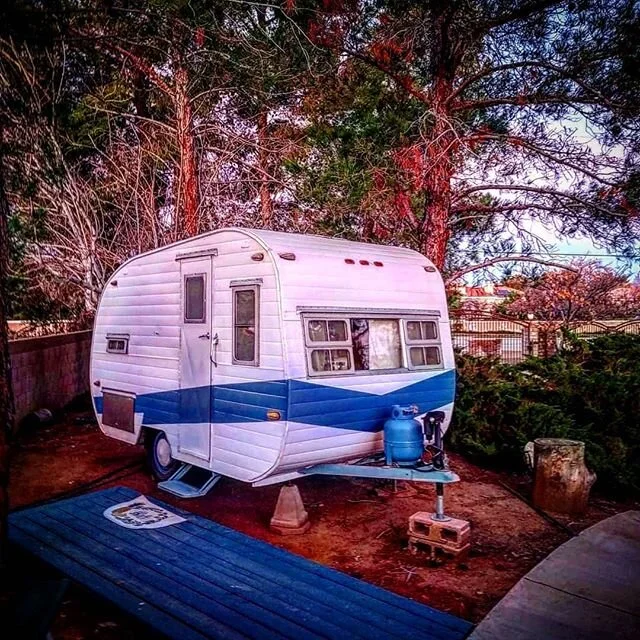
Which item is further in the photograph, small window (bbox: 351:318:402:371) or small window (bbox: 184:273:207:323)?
small window (bbox: 184:273:207:323)

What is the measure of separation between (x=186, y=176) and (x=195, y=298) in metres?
5.07

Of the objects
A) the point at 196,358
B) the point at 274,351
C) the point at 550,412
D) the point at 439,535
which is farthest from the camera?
the point at 550,412

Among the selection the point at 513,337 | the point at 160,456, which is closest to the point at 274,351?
the point at 160,456

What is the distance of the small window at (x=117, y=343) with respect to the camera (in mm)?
7469

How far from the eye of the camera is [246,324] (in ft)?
18.8

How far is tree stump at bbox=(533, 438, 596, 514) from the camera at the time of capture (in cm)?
614

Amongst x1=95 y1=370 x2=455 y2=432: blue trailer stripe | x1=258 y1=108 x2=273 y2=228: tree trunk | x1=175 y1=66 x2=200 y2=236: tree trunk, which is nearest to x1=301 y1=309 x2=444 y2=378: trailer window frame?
x1=95 y1=370 x2=455 y2=432: blue trailer stripe

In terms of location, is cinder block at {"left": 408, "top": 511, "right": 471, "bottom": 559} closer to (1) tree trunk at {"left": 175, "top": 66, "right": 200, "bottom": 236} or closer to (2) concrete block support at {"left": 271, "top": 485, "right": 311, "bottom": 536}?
(2) concrete block support at {"left": 271, "top": 485, "right": 311, "bottom": 536}

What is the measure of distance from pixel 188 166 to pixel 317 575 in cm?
823

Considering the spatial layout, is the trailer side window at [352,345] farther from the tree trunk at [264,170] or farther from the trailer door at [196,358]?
the tree trunk at [264,170]

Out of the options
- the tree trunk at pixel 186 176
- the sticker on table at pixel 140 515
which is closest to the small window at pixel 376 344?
the sticker on table at pixel 140 515

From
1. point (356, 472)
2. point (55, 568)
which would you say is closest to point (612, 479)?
point (356, 472)

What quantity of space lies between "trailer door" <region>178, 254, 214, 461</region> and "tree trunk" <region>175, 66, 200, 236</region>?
172 inches

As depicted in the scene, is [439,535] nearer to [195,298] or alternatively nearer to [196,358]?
[196,358]
